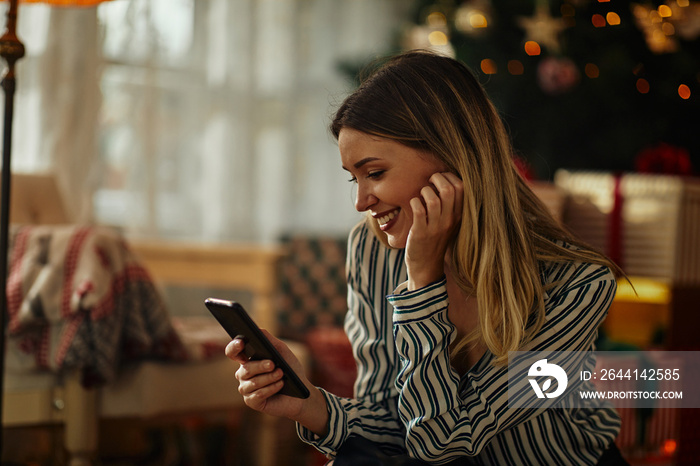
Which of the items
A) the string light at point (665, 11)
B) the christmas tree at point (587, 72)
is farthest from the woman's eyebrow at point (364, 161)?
the string light at point (665, 11)

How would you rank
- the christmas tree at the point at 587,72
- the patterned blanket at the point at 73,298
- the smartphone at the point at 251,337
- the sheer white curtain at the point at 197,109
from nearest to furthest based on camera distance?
the smartphone at the point at 251,337, the patterned blanket at the point at 73,298, the christmas tree at the point at 587,72, the sheer white curtain at the point at 197,109

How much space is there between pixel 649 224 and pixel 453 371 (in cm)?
108

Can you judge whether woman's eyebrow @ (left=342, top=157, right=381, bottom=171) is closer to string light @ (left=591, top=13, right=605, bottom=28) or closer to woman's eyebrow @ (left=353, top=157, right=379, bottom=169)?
woman's eyebrow @ (left=353, top=157, right=379, bottom=169)

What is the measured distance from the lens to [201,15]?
351cm

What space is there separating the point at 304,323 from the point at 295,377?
2.51 meters

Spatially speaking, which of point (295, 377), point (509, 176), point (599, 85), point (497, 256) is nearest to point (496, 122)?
point (509, 176)

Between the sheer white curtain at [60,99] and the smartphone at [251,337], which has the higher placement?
the sheer white curtain at [60,99]

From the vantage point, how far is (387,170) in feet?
3.50

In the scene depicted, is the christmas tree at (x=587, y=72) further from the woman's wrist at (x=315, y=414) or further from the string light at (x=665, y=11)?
the woman's wrist at (x=315, y=414)

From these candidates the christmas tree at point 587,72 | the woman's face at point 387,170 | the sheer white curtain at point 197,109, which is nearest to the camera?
the woman's face at point 387,170

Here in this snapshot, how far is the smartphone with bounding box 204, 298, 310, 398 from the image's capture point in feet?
3.13

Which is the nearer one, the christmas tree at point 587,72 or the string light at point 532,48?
the christmas tree at point 587,72

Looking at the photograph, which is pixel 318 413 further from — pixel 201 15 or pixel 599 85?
pixel 201 15

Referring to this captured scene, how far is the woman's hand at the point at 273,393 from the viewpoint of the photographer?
1.03 m
